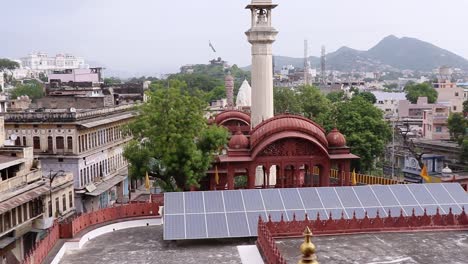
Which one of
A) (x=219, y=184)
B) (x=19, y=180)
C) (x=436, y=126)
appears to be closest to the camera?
(x=19, y=180)

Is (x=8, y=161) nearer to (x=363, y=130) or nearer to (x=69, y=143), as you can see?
(x=69, y=143)

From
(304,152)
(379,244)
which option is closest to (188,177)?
(304,152)

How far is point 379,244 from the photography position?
19.5 metres

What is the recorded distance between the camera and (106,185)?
4706 centimetres

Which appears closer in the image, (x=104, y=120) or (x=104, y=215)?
(x=104, y=215)

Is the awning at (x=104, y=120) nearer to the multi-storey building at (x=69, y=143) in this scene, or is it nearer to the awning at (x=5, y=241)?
the multi-storey building at (x=69, y=143)

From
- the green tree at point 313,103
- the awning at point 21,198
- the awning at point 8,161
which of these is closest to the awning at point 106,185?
the awning at point 21,198

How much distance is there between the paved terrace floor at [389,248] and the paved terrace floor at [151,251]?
2.00 m

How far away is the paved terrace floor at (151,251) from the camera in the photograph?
1945 cm

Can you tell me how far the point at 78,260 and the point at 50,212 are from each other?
17436mm

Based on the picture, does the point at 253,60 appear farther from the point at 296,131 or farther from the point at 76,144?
the point at 76,144

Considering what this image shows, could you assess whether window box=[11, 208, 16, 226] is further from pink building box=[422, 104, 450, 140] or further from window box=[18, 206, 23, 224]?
pink building box=[422, 104, 450, 140]

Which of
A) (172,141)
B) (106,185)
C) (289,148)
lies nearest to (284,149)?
(289,148)

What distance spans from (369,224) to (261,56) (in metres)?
18.9
